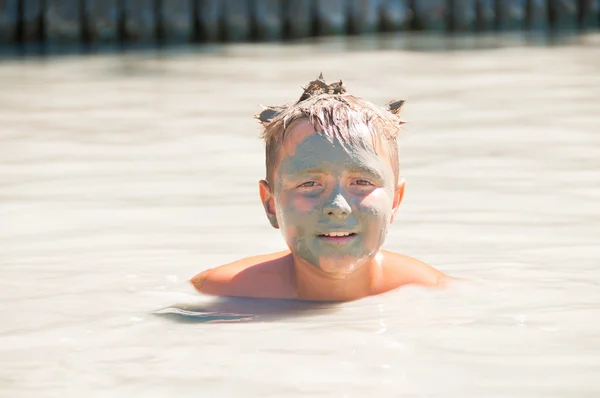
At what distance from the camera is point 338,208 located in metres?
3.62

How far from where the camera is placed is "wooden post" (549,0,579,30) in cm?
1242

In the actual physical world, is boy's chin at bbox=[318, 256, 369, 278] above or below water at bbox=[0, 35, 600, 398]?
above

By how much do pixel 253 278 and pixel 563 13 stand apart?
9.08m

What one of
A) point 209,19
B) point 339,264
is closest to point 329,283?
point 339,264

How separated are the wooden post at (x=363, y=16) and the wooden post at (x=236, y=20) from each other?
999 millimetres

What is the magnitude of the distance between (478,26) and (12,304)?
8.93 meters

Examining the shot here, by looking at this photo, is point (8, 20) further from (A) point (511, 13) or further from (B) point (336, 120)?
(B) point (336, 120)

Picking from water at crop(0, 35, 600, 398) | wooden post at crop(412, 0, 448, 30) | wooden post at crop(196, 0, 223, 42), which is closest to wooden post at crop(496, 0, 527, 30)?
wooden post at crop(412, 0, 448, 30)

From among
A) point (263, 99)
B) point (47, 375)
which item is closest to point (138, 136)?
point (263, 99)

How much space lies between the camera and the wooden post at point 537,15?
12.4 meters

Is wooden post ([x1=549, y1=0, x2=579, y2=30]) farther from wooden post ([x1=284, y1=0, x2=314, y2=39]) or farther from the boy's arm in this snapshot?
the boy's arm

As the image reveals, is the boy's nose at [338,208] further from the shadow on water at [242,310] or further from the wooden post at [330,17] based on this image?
the wooden post at [330,17]

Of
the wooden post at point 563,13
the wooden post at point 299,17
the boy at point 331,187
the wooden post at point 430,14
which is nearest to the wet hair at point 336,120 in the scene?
the boy at point 331,187

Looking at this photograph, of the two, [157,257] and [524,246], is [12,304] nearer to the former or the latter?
[157,257]
